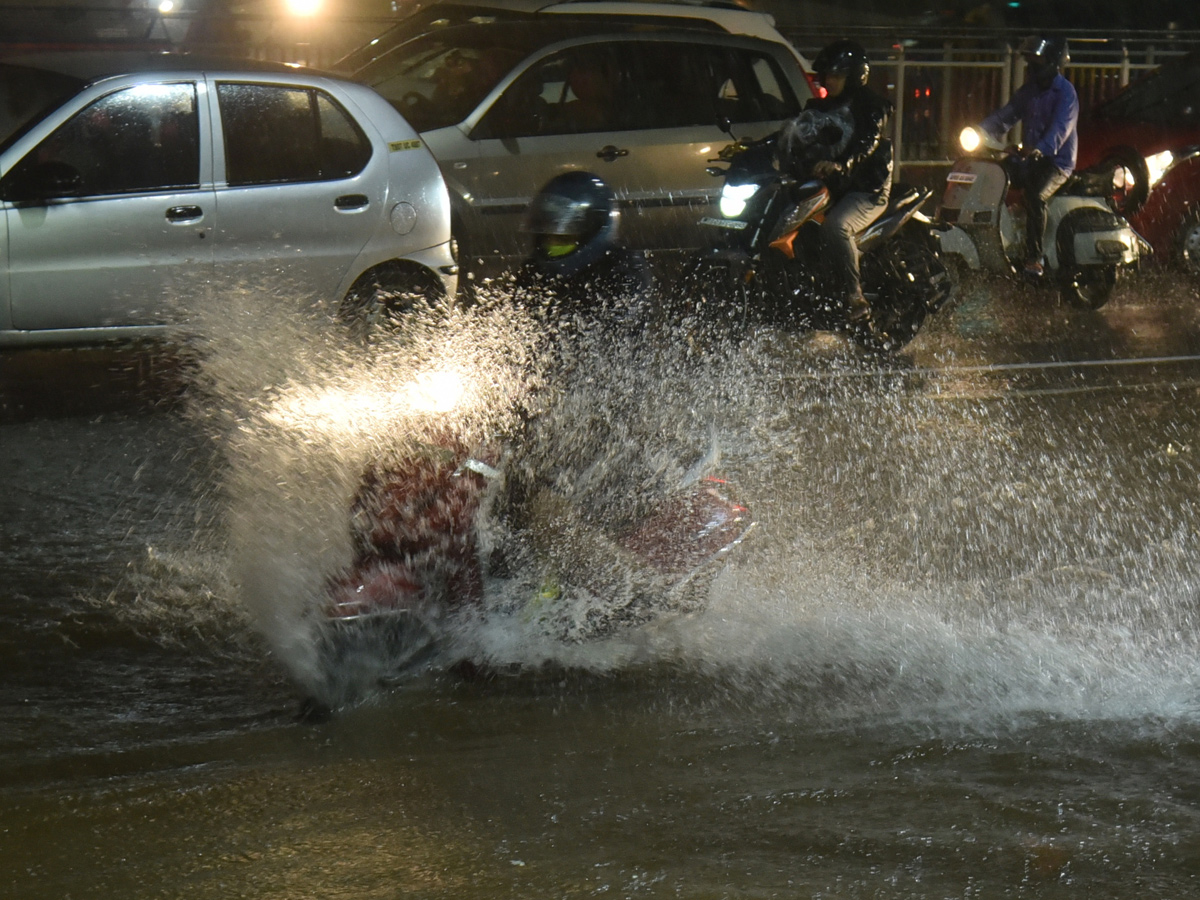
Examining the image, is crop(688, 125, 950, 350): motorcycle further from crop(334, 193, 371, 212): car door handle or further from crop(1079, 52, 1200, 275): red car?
crop(1079, 52, 1200, 275): red car

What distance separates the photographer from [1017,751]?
12.4 feet

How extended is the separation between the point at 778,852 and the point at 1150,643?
1977 mm

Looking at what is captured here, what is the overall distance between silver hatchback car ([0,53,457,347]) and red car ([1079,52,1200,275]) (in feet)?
21.1

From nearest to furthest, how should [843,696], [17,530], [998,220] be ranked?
[843,696], [17,530], [998,220]

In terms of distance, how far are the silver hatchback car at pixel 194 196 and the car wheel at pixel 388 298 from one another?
0.01 meters

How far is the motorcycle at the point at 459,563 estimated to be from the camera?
13.3 ft

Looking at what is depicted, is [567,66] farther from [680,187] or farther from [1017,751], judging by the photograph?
[1017,751]

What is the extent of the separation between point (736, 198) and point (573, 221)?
159 inches

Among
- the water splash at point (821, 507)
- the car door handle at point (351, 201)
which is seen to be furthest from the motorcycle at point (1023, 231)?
the car door handle at point (351, 201)

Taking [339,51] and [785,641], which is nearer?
[785,641]

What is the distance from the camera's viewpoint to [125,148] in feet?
26.1

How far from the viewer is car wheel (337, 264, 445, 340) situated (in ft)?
27.7

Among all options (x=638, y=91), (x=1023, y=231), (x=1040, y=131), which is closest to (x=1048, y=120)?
(x=1040, y=131)

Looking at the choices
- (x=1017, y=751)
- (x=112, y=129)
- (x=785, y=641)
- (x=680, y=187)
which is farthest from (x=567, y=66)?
(x=1017, y=751)
